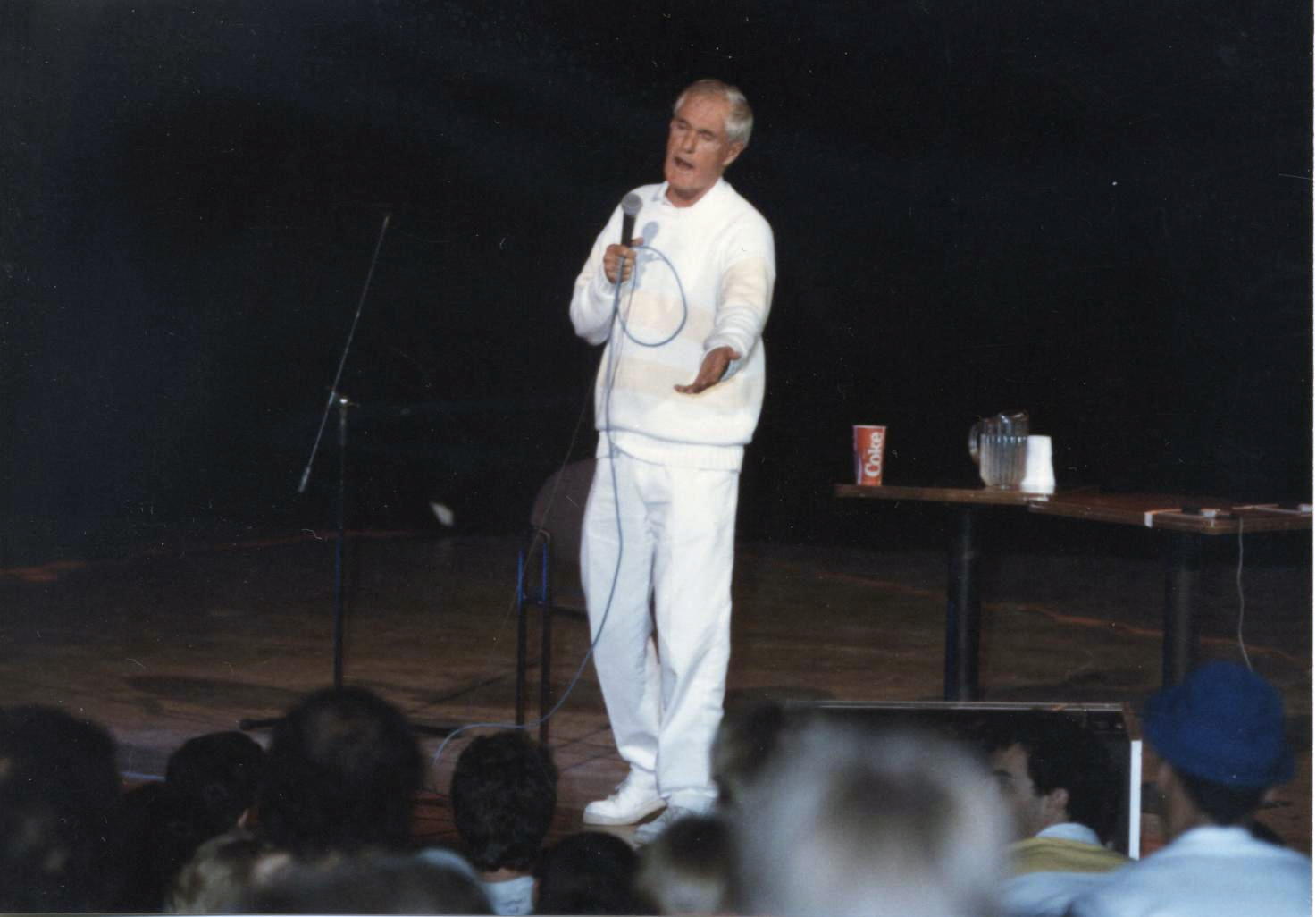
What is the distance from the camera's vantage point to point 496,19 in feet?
17.5

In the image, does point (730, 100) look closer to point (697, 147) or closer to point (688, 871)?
point (697, 147)

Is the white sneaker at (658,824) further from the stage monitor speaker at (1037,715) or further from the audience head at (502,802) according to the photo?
the audience head at (502,802)

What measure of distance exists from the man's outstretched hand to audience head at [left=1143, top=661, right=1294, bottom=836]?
1.05 metres

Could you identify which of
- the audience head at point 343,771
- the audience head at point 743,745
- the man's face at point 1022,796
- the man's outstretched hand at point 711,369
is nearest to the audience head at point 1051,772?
the man's face at point 1022,796

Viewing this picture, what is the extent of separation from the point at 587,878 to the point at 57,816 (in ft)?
3.09

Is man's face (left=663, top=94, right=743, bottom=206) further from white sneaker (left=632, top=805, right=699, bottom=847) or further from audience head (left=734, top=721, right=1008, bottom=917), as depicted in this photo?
audience head (left=734, top=721, right=1008, bottom=917)

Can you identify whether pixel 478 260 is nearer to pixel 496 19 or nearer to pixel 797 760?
pixel 496 19

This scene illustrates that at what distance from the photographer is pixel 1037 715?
249cm

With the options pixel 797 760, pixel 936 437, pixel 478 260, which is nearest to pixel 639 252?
pixel 797 760

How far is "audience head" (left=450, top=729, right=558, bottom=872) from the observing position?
6.76 ft

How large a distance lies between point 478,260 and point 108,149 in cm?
169

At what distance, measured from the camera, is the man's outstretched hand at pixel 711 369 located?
9.25 ft

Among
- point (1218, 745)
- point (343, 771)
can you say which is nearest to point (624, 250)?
point (343, 771)

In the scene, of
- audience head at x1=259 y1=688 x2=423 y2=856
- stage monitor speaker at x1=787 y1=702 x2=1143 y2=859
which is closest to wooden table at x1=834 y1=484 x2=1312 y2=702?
stage monitor speaker at x1=787 y1=702 x2=1143 y2=859
